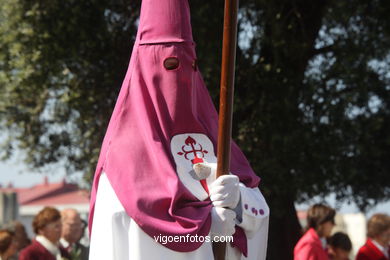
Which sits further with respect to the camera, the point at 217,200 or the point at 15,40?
the point at 15,40

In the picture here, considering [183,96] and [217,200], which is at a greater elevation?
[183,96]

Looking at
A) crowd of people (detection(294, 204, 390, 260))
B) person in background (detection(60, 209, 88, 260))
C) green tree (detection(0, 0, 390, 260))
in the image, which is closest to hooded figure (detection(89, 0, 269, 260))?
crowd of people (detection(294, 204, 390, 260))

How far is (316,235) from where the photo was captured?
24.4 feet

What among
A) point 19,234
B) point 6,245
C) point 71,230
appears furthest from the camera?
point 19,234

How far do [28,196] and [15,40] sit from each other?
4789 centimetres

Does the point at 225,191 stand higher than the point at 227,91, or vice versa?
the point at 227,91

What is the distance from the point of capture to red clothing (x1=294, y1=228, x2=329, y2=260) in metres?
7.26

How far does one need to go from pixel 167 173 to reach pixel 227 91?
1.95 feet

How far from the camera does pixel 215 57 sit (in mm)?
10406

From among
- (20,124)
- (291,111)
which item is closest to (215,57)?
(291,111)

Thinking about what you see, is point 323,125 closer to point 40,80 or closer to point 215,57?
point 215,57

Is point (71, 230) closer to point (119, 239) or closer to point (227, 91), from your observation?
point (119, 239)

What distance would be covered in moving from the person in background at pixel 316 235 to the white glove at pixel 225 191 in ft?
8.79

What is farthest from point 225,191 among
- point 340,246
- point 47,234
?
point 340,246
